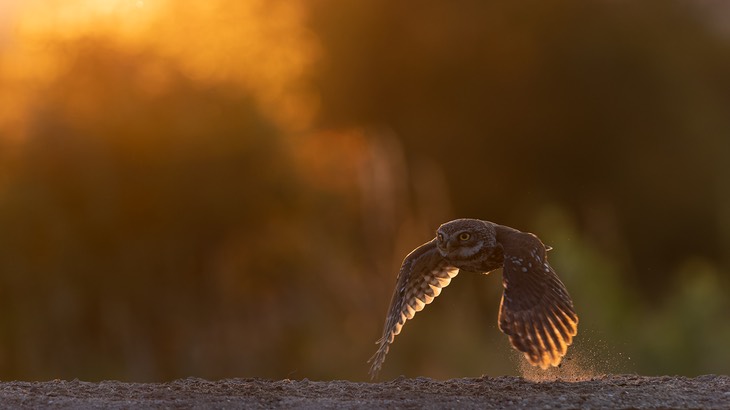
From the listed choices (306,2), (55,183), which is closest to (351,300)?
(55,183)

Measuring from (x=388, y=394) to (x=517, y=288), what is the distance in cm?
89

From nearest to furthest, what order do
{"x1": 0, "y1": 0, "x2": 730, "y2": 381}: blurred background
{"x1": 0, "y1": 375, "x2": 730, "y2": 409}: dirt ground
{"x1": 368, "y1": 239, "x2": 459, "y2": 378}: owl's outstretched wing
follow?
1. {"x1": 0, "y1": 375, "x2": 730, "y2": 409}: dirt ground
2. {"x1": 368, "y1": 239, "x2": 459, "y2": 378}: owl's outstretched wing
3. {"x1": 0, "y1": 0, "x2": 730, "y2": 381}: blurred background

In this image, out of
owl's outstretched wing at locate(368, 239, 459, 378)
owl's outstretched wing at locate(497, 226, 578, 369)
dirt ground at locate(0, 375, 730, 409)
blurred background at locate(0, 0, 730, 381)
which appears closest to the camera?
dirt ground at locate(0, 375, 730, 409)

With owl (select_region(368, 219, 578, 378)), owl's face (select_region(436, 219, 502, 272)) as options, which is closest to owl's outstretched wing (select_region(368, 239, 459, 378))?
owl (select_region(368, 219, 578, 378))

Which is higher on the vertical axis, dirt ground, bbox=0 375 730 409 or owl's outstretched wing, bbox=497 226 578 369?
owl's outstretched wing, bbox=497 226 578 369

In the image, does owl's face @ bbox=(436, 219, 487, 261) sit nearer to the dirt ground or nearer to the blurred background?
the dirt ground

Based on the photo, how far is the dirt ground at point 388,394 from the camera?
591cm

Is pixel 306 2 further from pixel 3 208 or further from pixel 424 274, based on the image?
pixel 424 274

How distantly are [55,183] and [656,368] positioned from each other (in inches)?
261

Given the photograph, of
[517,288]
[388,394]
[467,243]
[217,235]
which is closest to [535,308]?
[517,288]

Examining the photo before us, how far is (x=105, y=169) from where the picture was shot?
12797 mm

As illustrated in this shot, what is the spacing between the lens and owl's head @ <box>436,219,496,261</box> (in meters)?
6.40

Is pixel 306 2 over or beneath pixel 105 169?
over

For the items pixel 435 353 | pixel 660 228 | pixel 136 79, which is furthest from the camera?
pixel 660 228
